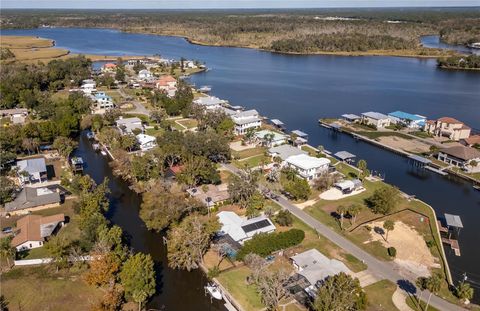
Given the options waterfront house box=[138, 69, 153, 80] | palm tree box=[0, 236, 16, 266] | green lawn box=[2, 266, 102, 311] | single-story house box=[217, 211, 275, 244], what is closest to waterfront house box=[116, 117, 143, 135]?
single-story house box=[217, 211, 275, 244]

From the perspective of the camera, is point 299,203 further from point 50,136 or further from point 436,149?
point 50,136

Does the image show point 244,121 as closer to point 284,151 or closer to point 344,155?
point 284,151

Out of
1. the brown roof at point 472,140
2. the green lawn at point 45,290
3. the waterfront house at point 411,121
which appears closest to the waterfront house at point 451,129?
the brown roof at point 472,140

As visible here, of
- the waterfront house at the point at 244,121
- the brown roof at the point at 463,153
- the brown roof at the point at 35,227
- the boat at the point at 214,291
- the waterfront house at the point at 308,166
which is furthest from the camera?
the waterfront house at the point at 244,121

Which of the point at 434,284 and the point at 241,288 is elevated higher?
the point at 434,284

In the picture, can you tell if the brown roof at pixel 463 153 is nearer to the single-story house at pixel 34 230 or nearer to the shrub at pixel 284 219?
the shrub at pixel 284 219

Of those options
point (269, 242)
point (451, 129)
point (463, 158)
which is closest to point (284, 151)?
point (269, 242)
